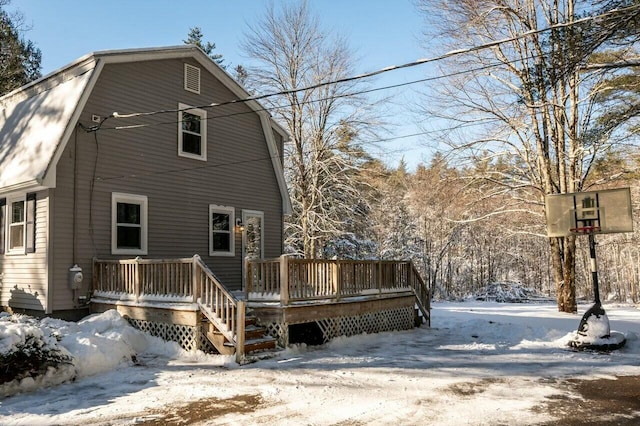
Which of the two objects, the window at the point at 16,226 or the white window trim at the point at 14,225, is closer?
the white window trim at the point at 14,225

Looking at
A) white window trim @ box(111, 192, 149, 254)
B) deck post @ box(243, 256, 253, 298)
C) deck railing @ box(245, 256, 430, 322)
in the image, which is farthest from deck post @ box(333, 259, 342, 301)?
white window trim @ box(111, 192, 149, 254)

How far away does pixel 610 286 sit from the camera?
36.1 meters

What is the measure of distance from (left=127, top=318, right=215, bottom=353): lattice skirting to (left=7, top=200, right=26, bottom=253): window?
12.3 ft

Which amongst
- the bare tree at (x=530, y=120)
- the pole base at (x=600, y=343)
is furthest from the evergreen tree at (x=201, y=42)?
the pole base at (x=600, y=343)

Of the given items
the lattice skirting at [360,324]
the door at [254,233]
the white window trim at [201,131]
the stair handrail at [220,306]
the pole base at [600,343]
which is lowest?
the pole base at [600,343]

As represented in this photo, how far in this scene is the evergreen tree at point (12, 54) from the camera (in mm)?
23438

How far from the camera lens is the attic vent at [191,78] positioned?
1312 cm

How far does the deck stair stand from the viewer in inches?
343

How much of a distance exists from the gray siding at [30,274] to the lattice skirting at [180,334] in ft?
7.43

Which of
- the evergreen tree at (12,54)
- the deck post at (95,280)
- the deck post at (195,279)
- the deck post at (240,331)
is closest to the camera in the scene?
the deck post at (240,331)

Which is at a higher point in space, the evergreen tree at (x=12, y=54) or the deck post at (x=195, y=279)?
the evergreen tree at (x=12, y=54)

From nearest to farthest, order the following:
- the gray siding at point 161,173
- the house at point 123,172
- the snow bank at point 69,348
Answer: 1. the snow bank at point 69,348
2. the house at point 123,172
3. the gray siding at point 161,173

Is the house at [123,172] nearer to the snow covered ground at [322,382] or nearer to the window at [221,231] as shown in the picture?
the window at [221,231]

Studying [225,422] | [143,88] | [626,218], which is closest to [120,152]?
[143,88]
